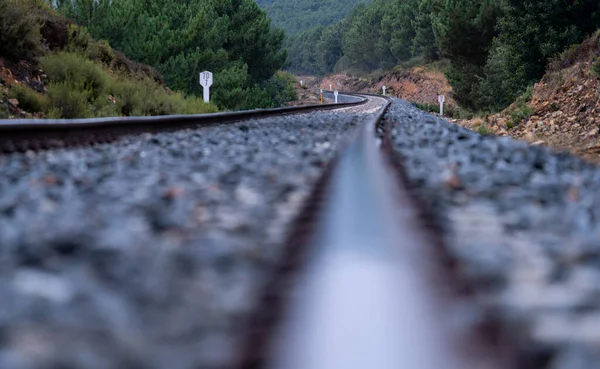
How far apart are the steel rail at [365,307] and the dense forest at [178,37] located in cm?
1803

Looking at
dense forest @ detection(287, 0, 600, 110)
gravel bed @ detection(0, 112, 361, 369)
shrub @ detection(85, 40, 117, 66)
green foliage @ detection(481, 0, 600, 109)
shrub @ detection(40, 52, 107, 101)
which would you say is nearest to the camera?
gravel bed @ detection(0, 112, 361, 369)

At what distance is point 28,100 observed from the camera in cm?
977

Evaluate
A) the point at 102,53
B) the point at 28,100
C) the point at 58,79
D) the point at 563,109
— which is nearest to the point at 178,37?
the point at 102,53

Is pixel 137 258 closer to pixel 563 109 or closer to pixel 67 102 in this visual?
pixel 67 102

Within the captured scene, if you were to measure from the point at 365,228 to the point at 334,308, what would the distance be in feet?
1.83

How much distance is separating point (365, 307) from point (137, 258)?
781mm

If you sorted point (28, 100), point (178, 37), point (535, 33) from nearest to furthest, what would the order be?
point (28, 100), point (535, 33), point (178, 37)

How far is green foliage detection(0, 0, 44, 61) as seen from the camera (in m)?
11.3

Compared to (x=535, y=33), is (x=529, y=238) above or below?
below

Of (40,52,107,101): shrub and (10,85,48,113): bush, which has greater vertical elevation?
(40,52,107,101): shrub

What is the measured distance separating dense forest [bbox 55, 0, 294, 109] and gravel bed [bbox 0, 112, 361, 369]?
52.4ft

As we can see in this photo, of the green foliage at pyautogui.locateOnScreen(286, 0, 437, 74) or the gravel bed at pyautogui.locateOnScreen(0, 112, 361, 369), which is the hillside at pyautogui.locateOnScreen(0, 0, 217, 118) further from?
the green foliage at pyautogui.locateOnScreen(286, 0, 437, 74)

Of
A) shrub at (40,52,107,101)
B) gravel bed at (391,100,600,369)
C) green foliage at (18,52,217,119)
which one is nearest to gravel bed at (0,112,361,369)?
gravel bed at (391,100,600,369)

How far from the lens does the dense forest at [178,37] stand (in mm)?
18656
